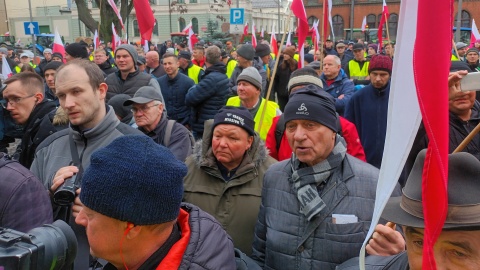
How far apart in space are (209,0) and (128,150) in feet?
191

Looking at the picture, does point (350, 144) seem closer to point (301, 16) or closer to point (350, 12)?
point (301, 16)

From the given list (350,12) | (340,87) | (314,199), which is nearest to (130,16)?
(350,12)

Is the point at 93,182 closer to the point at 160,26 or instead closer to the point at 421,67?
the point at 421,67

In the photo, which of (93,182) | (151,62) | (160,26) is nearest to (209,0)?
(160,26)

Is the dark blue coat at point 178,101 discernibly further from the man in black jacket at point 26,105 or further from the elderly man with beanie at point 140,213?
the elderly man with beanie at point 140,213

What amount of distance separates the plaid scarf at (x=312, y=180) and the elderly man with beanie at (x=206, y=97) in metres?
3.98

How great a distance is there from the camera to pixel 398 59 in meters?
1.46

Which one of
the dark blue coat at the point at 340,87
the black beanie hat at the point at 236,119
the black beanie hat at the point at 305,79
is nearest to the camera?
the black beanie hat at the point at 236,119

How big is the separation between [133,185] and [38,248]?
0.34 m

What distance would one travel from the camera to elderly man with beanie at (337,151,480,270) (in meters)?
1.49

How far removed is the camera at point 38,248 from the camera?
1264 mm

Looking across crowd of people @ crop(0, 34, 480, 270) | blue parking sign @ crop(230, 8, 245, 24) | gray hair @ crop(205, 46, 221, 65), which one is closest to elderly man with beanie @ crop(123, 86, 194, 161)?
crowd of people @ crop(0, 34, 480, 270)

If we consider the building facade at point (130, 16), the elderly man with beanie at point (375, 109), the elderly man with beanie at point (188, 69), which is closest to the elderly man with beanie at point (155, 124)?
the elderly man with beanie at point (375, 109)

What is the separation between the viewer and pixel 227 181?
3.07 meters
